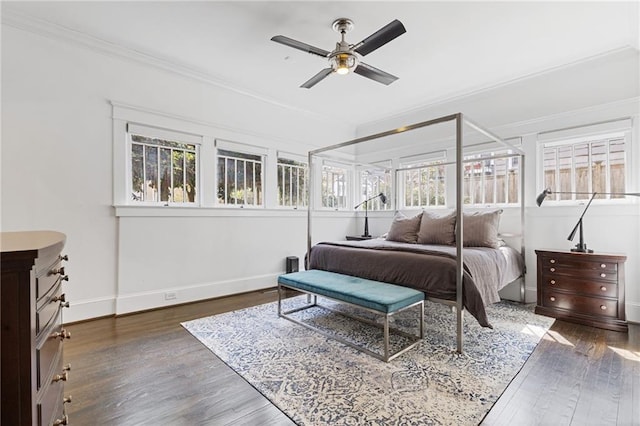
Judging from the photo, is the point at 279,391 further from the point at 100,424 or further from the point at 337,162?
the point at 337,162

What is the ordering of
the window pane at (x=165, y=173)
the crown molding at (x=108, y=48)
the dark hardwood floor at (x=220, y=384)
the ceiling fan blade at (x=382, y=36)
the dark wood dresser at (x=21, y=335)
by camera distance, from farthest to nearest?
the window pane at (x=165, y=173) < the crown molding at (x=108, y=48) < the ceiling fan blade at (x=382, y=36) < the dark hardwood floor at (x=220, y=384) < the dark wood dresser at (x=21, y=335)

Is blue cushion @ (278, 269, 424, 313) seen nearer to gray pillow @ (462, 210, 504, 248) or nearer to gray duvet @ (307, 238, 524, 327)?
gray duvet @ (307, 238, 524, 327)

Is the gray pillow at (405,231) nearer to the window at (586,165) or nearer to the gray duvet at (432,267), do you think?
the gray duvet at (432,267)

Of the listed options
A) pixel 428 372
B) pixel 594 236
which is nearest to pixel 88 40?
pixel 428 372

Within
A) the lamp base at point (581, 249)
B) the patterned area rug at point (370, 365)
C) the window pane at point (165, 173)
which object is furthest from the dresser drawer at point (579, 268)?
the window pane at point (165, 173)

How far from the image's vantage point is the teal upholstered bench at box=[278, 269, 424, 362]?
2.26 metres

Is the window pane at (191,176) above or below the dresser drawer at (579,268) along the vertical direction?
above

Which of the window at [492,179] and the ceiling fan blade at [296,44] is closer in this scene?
the ceiling fan blade at [296,44]

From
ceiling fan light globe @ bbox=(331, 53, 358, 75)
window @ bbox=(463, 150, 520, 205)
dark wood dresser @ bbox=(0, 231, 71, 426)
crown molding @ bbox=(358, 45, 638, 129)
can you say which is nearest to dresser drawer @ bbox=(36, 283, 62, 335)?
dark wood dresser @ bbox=(0, 231, 71, 426)

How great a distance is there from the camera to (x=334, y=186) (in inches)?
225

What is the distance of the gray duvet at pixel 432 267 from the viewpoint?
7.96 ft

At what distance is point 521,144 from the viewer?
385 centimetres

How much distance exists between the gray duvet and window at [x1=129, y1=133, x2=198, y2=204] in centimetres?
191

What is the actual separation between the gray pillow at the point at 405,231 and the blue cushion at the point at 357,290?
1.21 metres
